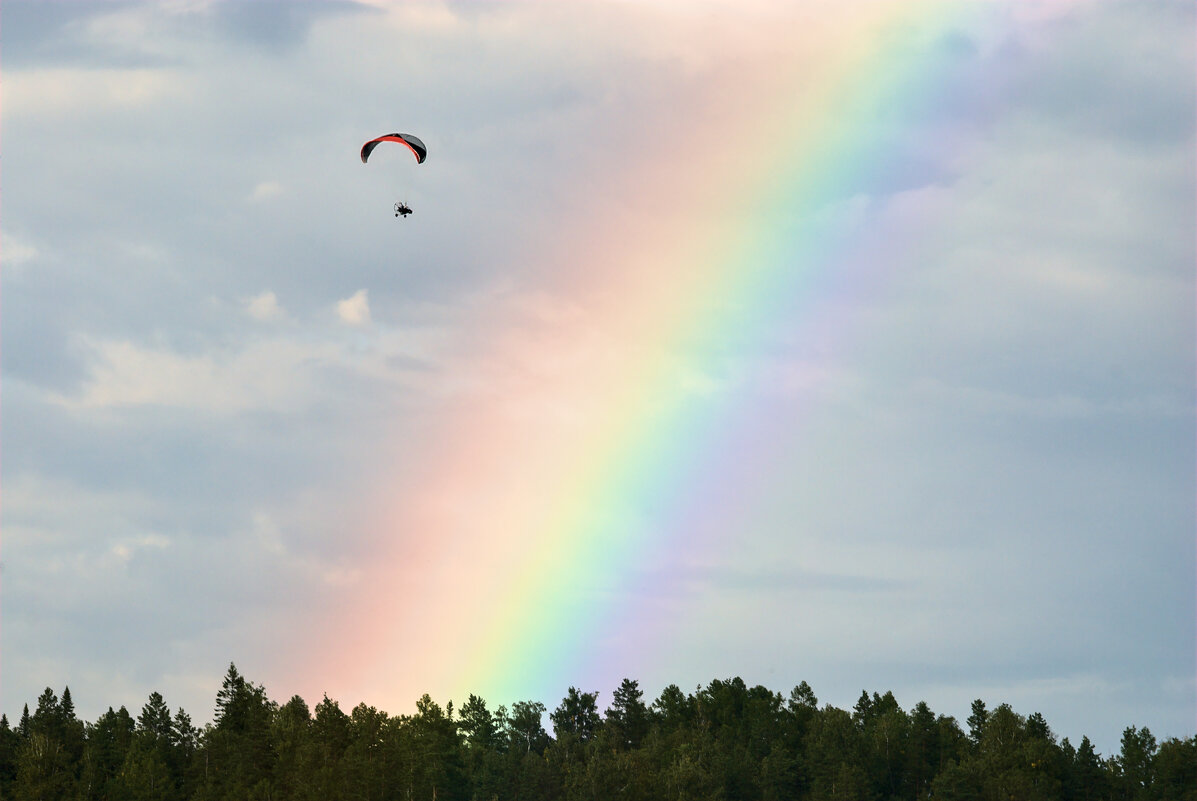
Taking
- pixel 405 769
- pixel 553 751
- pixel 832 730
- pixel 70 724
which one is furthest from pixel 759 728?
pixel 70 724

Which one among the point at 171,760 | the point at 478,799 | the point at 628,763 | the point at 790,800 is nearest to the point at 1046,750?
the point at 790,800

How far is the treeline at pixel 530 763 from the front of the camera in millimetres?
153250

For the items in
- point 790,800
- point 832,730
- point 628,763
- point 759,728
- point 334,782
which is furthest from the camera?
point 759,728

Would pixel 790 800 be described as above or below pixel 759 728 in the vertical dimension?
below

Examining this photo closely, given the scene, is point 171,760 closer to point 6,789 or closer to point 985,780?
point 6,789

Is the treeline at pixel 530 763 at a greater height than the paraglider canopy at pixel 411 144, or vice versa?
the paraglider canopy at pixel 411 144

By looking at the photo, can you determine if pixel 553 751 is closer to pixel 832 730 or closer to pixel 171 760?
pixel 832 730

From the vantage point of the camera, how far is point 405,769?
153m

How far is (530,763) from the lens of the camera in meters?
156

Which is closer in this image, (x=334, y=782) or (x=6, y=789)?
(x=334, y=782)

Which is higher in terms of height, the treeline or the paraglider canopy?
the paraglider canopy

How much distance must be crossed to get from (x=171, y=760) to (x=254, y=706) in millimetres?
12732

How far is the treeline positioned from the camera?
503ft

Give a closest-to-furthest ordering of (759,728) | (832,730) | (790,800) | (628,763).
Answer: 1. (628,763)
2. (790,800)
3. (832,730)
4. (759,728)
